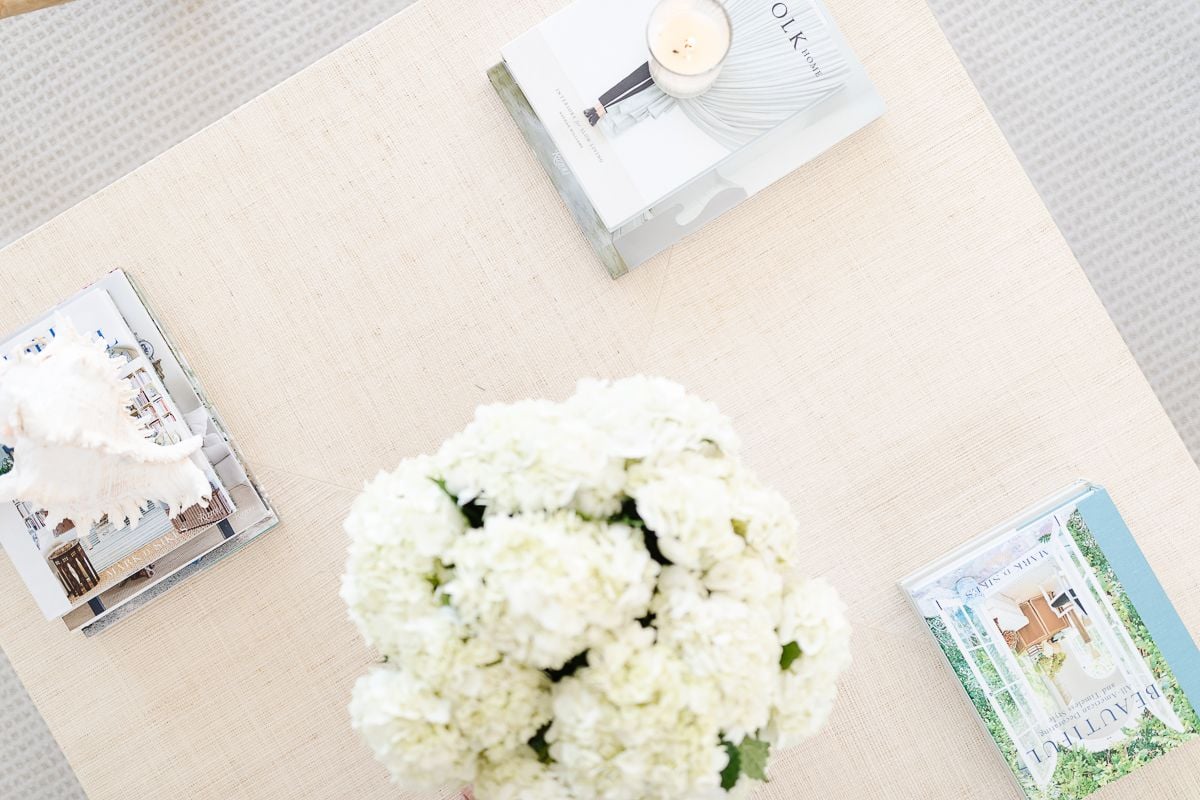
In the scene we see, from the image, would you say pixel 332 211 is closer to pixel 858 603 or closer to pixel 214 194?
pixel 214 194

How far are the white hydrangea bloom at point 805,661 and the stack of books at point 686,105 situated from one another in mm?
419

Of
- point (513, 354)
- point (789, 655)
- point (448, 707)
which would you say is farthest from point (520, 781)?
point (513, 354)

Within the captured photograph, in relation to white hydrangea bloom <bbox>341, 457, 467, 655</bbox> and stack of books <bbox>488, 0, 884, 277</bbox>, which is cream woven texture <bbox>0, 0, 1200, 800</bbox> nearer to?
stack of books <bbox>488, 0, 884, 277</bbox>

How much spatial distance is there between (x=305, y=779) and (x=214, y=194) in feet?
1.93

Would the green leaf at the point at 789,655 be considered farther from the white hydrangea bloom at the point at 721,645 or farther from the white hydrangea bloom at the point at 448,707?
the white hydrangea bloom at the point at 448,707

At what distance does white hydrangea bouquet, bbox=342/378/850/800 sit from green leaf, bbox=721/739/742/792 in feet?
0.07

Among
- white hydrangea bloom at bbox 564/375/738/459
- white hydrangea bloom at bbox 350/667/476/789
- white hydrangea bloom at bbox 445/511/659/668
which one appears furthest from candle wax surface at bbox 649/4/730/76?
white hydrangea bloom at bbox 350/667/476/789

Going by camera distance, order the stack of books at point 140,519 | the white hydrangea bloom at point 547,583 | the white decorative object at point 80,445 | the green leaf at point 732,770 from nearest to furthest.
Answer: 1. the white hydrangea bloom at point 547,583
2. the green leaf at point 732,770
3. the white decorative object at point 80,445
4. the stack of books at point 140,519

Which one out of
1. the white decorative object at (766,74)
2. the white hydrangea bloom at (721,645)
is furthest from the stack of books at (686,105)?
the white hydrangea bloom at (721,645)

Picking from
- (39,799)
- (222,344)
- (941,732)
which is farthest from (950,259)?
(39,799)

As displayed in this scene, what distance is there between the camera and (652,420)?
59 centimetres

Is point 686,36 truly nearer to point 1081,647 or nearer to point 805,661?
point 805,661

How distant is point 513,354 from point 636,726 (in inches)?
18.3

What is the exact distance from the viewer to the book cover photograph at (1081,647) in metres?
0.87
